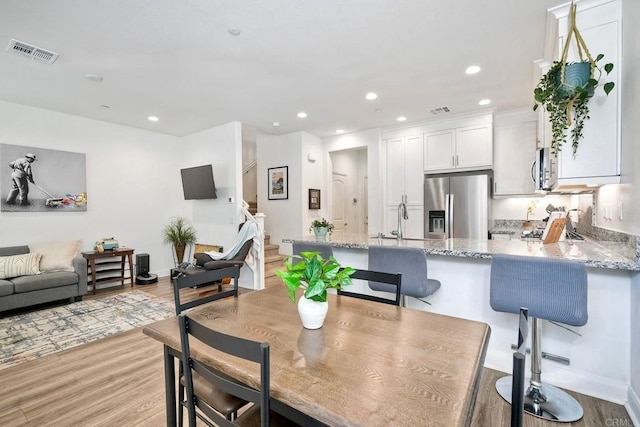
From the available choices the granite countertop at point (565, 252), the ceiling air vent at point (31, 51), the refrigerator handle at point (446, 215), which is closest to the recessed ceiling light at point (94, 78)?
the ceiling air vent at point (31, 51)

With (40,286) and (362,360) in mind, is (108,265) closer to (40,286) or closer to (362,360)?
(40,286)

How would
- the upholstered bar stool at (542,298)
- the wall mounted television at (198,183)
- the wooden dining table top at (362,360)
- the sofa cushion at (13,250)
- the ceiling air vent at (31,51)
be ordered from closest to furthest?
the wooden dining table top at (362,360), the upholstered bar stool at (542,298), the ceiling air vent at (31,51), the sofa cushion at (13,250), the wall mounted television at (198,183)

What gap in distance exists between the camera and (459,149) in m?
4.74

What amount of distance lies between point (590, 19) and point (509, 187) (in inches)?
109

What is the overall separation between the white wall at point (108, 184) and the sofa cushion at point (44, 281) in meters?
0.91

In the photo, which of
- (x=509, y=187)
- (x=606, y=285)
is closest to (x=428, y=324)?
(x=606, y=285)

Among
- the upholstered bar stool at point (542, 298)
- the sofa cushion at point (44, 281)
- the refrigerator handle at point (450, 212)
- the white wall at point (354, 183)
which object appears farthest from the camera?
the white wall at point (354, 183)

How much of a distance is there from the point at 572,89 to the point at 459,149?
2.86 m

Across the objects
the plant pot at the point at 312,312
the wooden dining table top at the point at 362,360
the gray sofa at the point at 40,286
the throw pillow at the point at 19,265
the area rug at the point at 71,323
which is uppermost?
the plant pot at the point at 312,312

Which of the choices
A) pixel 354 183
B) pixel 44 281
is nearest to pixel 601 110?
pixel 354 183

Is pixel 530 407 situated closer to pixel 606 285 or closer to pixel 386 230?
pixel 606 285

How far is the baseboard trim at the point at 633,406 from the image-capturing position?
5.71 ft

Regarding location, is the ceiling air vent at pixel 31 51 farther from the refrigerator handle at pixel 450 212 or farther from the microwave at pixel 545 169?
the refrigerator handle at pixel 450 212

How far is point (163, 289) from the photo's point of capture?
194 inches
